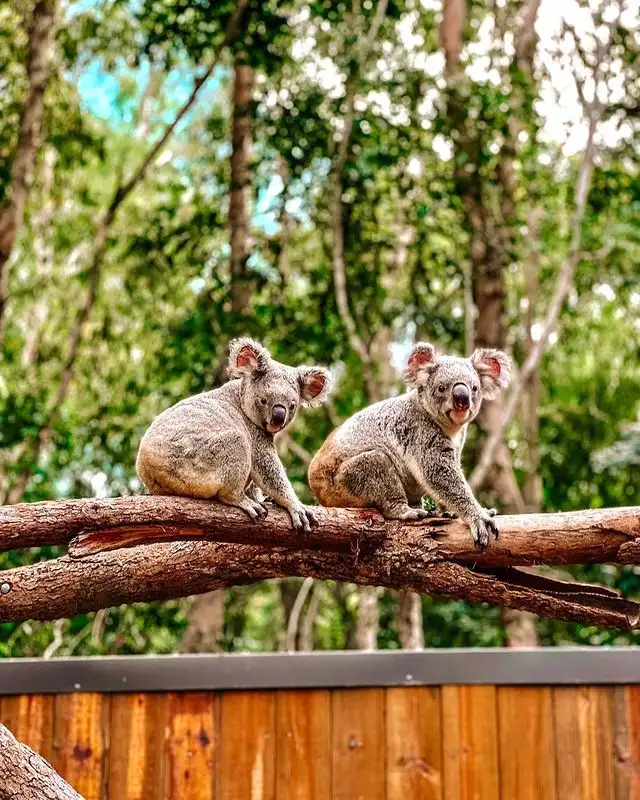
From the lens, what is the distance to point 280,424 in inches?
139

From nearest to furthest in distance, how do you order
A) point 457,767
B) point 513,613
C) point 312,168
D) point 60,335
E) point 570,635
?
1. point 457,767
2. point 513,613
3. point 312,168
4. point 570,635
5. point 60,335

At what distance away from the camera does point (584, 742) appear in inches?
139

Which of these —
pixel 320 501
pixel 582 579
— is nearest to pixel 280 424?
pixel 320 501

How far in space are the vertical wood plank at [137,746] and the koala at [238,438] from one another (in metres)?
0.80

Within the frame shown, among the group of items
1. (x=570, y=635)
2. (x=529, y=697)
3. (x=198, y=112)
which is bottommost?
(x=570, y=635)

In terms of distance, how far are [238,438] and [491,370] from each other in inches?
45.9

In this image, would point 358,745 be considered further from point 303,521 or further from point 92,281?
point 92,281

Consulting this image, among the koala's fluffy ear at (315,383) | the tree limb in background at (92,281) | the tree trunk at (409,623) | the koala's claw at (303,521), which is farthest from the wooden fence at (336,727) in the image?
the tree limb in background at (92,281)

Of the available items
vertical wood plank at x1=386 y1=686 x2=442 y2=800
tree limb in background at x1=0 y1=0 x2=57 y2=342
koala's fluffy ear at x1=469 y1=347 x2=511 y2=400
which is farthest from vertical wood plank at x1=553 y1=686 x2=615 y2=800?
tree limb in background at x1=0 y1=0 x2=57 y2=342

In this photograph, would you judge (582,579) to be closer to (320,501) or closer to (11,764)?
(320,501)

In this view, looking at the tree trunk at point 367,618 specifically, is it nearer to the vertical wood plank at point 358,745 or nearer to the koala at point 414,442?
the koala at point 414,442

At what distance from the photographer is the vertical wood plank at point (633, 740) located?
349 cm

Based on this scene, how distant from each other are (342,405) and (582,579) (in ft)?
8.26

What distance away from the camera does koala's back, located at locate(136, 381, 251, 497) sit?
3369 millimetres
